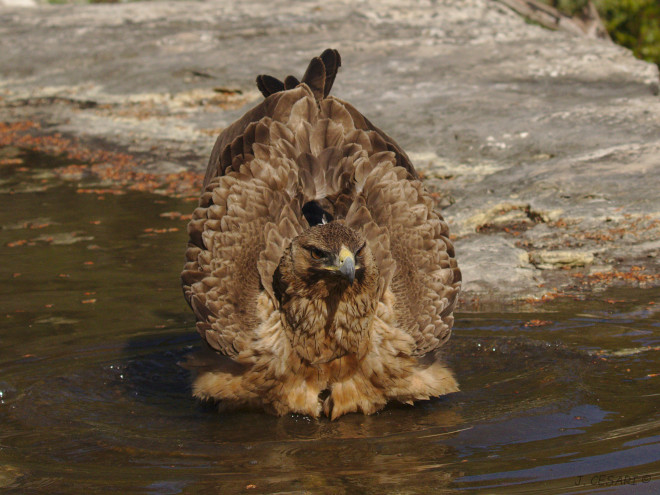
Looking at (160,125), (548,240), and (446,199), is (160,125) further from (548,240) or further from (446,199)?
(548,240)

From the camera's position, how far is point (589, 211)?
813 centimetres

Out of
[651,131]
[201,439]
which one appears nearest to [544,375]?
[201,439]

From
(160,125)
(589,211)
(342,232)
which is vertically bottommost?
(160,125)

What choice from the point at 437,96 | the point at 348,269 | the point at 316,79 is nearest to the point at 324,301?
the point at 348,269

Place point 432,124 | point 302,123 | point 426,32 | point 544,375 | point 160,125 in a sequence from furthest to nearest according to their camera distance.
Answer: point 426,32 → point 160,125 → point 432,124 → point 302,123 → point 544,375

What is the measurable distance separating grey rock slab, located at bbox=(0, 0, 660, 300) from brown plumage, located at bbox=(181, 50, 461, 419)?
1570mm

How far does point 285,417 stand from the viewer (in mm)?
5188

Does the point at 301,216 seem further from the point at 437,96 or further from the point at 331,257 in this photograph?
the point at 437,96

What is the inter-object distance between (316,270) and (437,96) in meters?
7.00

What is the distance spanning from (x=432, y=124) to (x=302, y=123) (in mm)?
5037

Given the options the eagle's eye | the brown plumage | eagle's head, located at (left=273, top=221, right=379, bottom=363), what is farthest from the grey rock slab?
the eagle's eye

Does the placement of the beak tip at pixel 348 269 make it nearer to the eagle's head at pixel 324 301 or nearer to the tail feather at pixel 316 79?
the eagle's head at pixel 324 301

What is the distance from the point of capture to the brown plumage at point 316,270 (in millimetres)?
5129

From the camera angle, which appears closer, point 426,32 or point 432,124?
point 432,124
